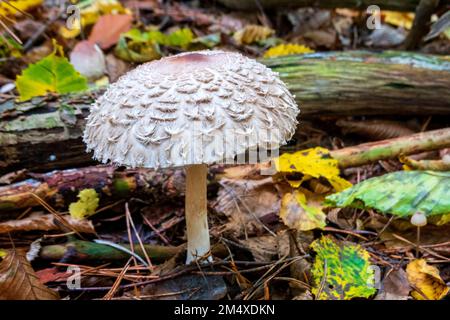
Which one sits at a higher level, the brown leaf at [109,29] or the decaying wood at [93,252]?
the brown leaf at [109,29]

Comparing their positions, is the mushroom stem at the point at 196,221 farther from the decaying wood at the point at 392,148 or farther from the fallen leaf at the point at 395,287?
the decaying wood at the point at 392,148

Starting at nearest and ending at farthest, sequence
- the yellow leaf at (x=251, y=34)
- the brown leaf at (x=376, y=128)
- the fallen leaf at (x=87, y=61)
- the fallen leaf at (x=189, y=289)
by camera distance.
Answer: the fallen leaf at (x=189, y=289) < the brown leaf at (x=376, y=128) < the fallen leaf at (x=87, y=61) < the yellow leaf at (x=251, y=34)

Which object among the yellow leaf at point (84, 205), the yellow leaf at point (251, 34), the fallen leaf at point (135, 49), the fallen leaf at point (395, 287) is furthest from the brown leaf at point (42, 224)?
the yellow leaf at point (251, 34)

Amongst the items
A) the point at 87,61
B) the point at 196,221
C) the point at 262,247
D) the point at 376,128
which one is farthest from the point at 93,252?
the point at 376,128

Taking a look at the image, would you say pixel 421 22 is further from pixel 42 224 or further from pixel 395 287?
pixel 42 224

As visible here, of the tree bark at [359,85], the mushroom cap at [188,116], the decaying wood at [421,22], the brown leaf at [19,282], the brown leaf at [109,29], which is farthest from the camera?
the brown leaf at [109,29]

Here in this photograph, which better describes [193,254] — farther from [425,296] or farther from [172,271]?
[425,296]
